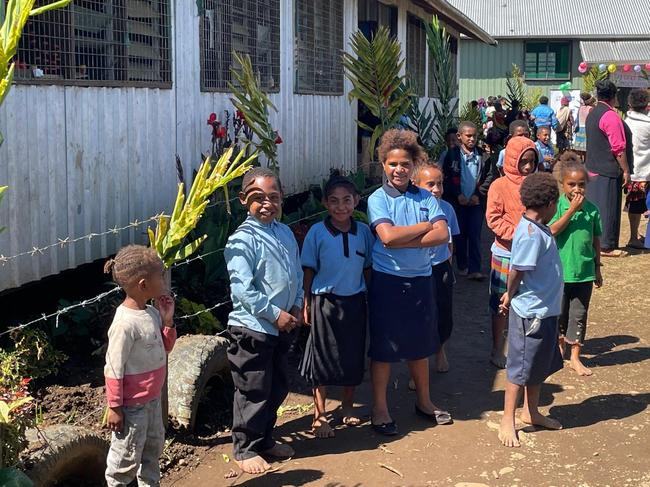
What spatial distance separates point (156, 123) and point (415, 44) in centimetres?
1076

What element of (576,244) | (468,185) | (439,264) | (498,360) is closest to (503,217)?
(576,244)

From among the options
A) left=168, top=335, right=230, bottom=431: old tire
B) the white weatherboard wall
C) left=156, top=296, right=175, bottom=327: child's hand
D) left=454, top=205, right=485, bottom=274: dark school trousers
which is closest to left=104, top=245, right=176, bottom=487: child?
left=156, top=296, right=175, bottom=327: child's hand

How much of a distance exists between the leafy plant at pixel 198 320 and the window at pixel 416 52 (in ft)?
33.7

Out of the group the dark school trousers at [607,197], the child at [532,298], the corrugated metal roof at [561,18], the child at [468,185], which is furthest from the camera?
the corrugated metal roof at [561,18]

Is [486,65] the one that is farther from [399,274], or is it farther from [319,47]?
[399,274]

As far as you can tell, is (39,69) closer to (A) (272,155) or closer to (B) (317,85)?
(A) (272,155)

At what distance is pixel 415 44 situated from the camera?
1641cm

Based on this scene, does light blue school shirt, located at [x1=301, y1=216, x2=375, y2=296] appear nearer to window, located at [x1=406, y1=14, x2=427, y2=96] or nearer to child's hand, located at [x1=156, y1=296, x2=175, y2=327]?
child's hand, located at [x1=156, y1=296, x2=175, y2=327]

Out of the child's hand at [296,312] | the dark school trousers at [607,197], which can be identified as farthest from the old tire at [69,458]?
the dark school trousers at [607,197]

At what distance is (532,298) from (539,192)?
63cm

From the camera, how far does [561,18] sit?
1396 inches

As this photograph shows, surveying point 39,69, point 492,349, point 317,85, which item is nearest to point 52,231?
point 39,69

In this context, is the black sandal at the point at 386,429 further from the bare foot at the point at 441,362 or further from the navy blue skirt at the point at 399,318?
the bare foot at the point at 441,362

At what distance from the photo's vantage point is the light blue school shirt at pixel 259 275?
4379 millimetres
